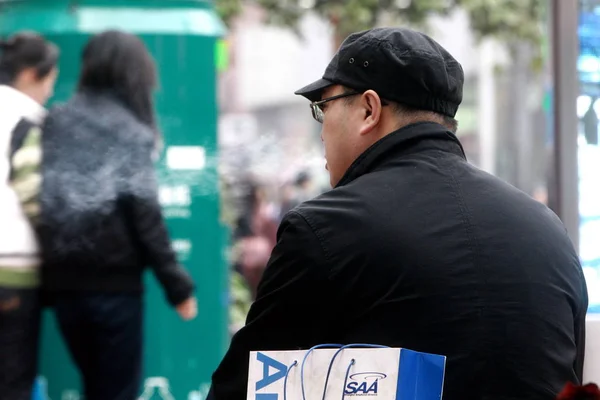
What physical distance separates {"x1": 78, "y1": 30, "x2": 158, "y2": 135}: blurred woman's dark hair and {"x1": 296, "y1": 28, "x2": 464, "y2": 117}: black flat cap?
10.2 feet

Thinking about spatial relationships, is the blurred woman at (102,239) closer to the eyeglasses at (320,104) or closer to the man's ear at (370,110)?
the eyeglasses at (320,104)

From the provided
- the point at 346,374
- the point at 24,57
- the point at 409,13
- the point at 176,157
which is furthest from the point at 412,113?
the point at 409,13

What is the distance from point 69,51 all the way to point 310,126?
20590 mm

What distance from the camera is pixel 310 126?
1039 inches

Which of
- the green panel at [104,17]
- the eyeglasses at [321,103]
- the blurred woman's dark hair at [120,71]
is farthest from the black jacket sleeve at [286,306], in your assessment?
the green panel at [104,17]

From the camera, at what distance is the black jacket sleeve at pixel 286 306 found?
92.4 inches

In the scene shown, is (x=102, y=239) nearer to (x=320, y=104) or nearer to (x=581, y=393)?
(x=320, y=104)

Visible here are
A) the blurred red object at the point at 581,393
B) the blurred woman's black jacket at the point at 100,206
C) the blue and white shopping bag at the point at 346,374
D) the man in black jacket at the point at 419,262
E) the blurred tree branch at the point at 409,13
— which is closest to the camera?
the blurred red object at the point at 581,393

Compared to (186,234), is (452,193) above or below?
above

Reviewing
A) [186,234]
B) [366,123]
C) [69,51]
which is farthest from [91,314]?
[366,123]

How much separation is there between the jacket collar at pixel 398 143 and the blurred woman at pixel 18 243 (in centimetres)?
289

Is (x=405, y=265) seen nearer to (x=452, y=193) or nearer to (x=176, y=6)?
(x=452, y=193)

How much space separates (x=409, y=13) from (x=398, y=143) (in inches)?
300

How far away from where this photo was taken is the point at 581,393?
1778 millimetres
